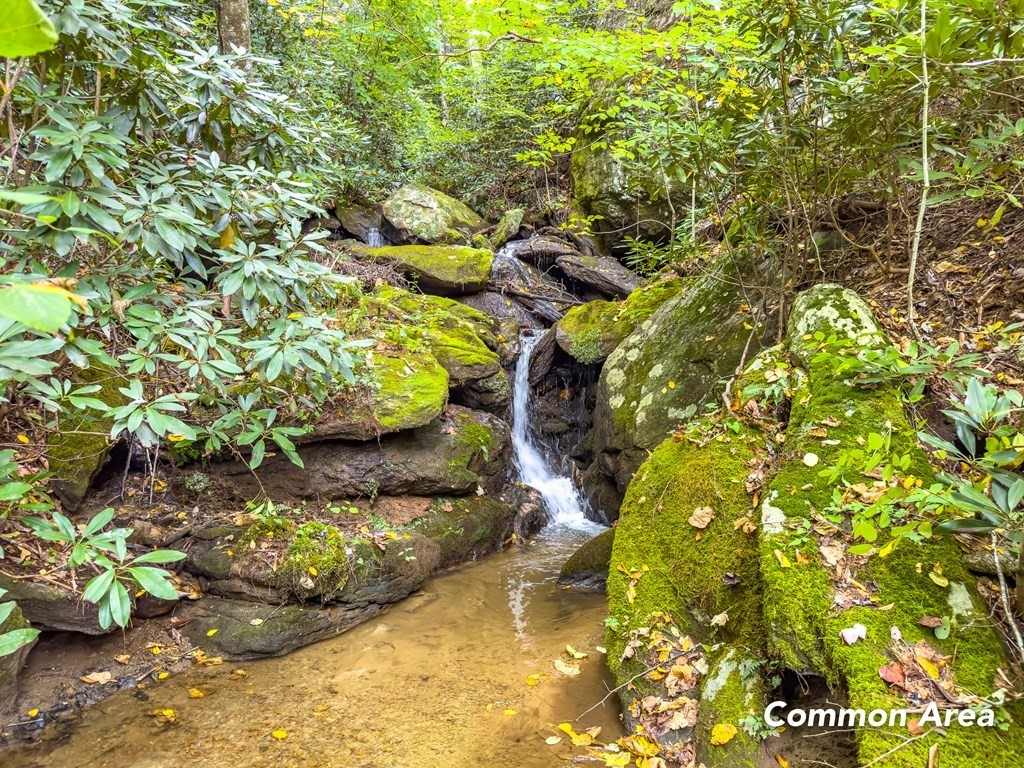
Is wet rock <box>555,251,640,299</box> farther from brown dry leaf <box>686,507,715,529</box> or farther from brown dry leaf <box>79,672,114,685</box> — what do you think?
brown dry leaf <box>79,672,114,685</box>

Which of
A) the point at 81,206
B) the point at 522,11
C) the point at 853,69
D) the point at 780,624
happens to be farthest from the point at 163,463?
the point at 853,69

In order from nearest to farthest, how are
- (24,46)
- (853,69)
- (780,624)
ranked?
(24,46), (780,624), (853,69)

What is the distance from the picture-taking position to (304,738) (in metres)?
3.00

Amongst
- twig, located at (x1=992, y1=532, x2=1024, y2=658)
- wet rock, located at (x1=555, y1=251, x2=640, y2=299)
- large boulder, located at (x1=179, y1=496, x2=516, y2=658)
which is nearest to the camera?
twig, located at (x1=992, y1=532, x2=1024, y2=658)

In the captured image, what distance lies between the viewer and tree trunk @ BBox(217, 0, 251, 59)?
15.8 feet

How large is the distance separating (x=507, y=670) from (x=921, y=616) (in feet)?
8.08

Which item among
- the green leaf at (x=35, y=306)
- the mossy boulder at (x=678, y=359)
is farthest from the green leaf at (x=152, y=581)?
the mossy boulder at (x=678, y=359)

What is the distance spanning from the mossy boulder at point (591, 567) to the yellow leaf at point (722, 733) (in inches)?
93.6

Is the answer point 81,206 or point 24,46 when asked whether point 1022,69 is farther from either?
point 81,206

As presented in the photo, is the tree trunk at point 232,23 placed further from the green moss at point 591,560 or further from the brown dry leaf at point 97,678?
the green moss at point 591,560

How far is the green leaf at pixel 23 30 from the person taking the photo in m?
0.55

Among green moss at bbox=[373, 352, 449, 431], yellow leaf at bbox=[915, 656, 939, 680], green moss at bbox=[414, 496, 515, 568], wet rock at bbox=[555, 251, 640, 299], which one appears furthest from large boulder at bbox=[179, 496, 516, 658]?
wet rock at bbox=[555, 251, 640, 299]

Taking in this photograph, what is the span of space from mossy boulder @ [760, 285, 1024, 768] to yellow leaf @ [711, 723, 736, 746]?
1.28 feet

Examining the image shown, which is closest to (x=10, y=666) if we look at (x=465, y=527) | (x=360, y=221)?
(x=465, y=527)
